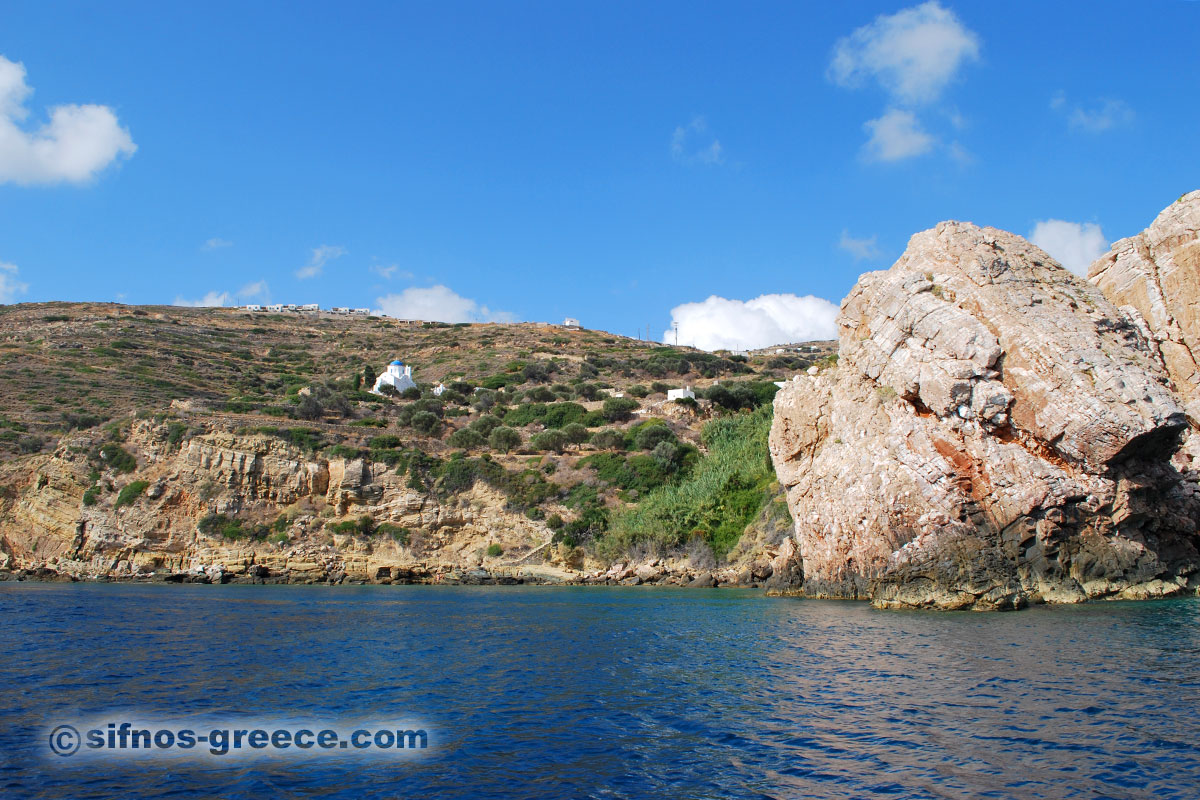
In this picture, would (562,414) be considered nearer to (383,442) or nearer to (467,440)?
(467,440)

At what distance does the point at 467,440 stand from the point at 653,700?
40.6m

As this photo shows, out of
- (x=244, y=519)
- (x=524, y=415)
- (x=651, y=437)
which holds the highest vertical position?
(x=524, y=415)

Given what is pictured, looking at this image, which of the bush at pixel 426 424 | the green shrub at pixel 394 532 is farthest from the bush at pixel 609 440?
the green shrub at pixel 394 532

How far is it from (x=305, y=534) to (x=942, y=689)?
36.6 metres

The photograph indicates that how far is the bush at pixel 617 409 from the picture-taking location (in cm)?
5728

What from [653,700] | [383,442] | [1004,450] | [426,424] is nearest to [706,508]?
[1004,450]

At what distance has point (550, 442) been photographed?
50.8m

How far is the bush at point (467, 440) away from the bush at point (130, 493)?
57.7 feet

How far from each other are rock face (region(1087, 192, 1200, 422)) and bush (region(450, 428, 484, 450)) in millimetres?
35640

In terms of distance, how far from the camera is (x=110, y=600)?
28.3 meters

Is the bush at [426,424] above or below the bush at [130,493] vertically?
above

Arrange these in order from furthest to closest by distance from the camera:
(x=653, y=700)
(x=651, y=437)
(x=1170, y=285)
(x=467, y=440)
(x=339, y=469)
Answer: (x=467, y=440), (x=651, y=437), (x=339, y=469), (x=1170, y=285), (x=653, y=700)

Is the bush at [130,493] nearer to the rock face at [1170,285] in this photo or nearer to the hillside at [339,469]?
the hillside at [339,469]

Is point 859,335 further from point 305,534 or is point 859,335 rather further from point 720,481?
point 305,534
